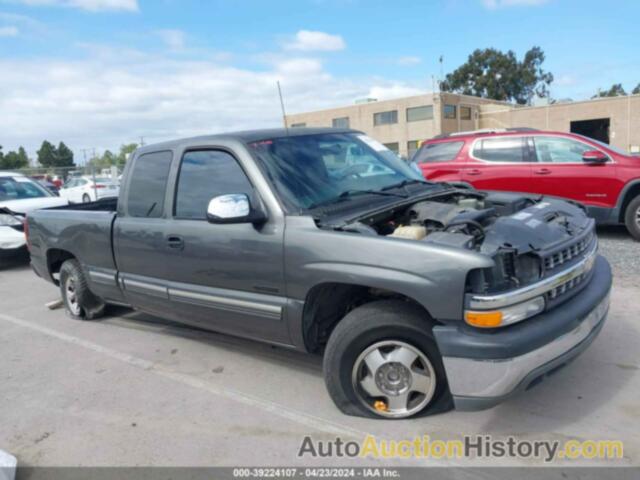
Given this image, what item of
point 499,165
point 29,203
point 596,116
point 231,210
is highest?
point 596,116

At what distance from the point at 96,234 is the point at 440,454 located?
3.59 metres

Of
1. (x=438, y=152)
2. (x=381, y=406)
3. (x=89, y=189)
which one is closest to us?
(x=381, y=406)

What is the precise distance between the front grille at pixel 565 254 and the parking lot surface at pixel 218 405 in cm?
95

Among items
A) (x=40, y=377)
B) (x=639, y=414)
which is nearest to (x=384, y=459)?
(x=639, y=414)

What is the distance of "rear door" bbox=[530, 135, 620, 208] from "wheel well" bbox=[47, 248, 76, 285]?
680cm

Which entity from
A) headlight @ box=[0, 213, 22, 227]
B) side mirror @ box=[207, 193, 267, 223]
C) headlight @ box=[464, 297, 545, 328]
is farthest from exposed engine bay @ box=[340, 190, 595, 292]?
Result: headlight @ box=[0, 213, 22, 227]

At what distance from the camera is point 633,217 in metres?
7.58

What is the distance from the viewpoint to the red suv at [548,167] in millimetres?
7645

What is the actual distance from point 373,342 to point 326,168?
1.41 meters

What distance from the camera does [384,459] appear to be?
112 inches

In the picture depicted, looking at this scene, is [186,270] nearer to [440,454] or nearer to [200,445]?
[200,445]

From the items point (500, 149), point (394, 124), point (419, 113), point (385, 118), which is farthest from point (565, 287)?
point (385, 118)

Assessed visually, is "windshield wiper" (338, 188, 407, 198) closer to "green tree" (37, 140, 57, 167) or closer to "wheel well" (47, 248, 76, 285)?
"wheel well" (47, 248, 76, 285)

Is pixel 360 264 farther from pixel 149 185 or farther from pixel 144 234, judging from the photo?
pixel 149 185
